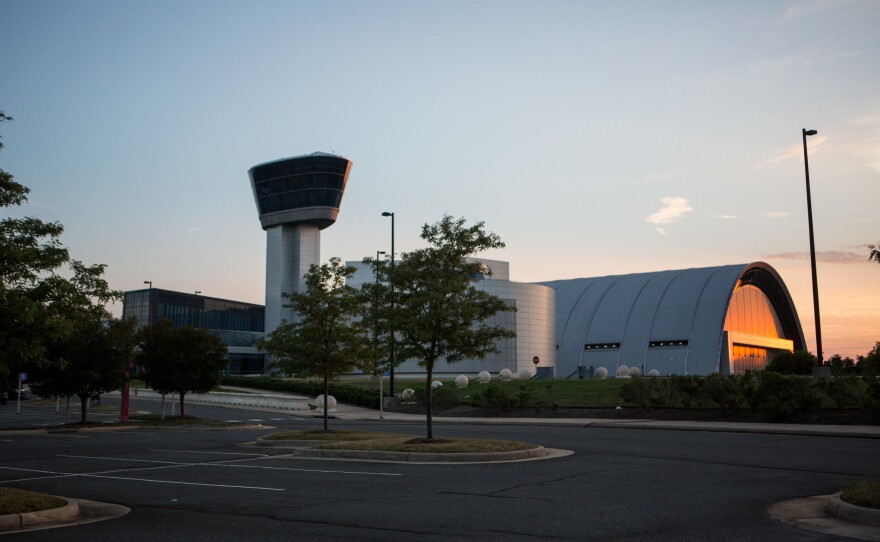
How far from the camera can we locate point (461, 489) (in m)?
12.5

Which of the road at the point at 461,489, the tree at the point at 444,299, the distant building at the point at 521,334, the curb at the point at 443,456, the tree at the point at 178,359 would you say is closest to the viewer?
the road at the point at 461,489

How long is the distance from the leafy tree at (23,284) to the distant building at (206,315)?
98192 mm

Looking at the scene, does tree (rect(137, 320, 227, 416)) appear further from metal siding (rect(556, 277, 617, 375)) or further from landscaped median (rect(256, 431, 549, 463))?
metal siding (rect(556, 277, 617, 375))

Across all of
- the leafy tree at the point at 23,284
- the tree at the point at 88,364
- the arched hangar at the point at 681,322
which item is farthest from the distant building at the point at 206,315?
the leafy tree at the point at 23,284

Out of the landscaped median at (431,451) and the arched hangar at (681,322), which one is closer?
the landscaped median at (431,451)

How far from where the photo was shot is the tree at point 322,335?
27203 mm

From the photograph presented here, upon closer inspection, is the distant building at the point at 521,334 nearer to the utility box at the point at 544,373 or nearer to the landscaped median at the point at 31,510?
the utility box at the point at 544,373

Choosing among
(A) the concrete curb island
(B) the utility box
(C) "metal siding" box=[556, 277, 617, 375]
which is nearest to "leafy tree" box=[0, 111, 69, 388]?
(A) the concrete curb island

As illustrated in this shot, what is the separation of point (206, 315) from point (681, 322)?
76.5m

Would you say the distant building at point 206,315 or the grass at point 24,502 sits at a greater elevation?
the distant building at point 206,315

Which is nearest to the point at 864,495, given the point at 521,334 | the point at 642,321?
the point at 642,321

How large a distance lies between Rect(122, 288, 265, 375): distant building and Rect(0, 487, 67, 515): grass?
100m

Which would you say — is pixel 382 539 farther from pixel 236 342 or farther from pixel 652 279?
pixel 236 342

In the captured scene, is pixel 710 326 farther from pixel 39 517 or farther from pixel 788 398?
pixel 39 517
